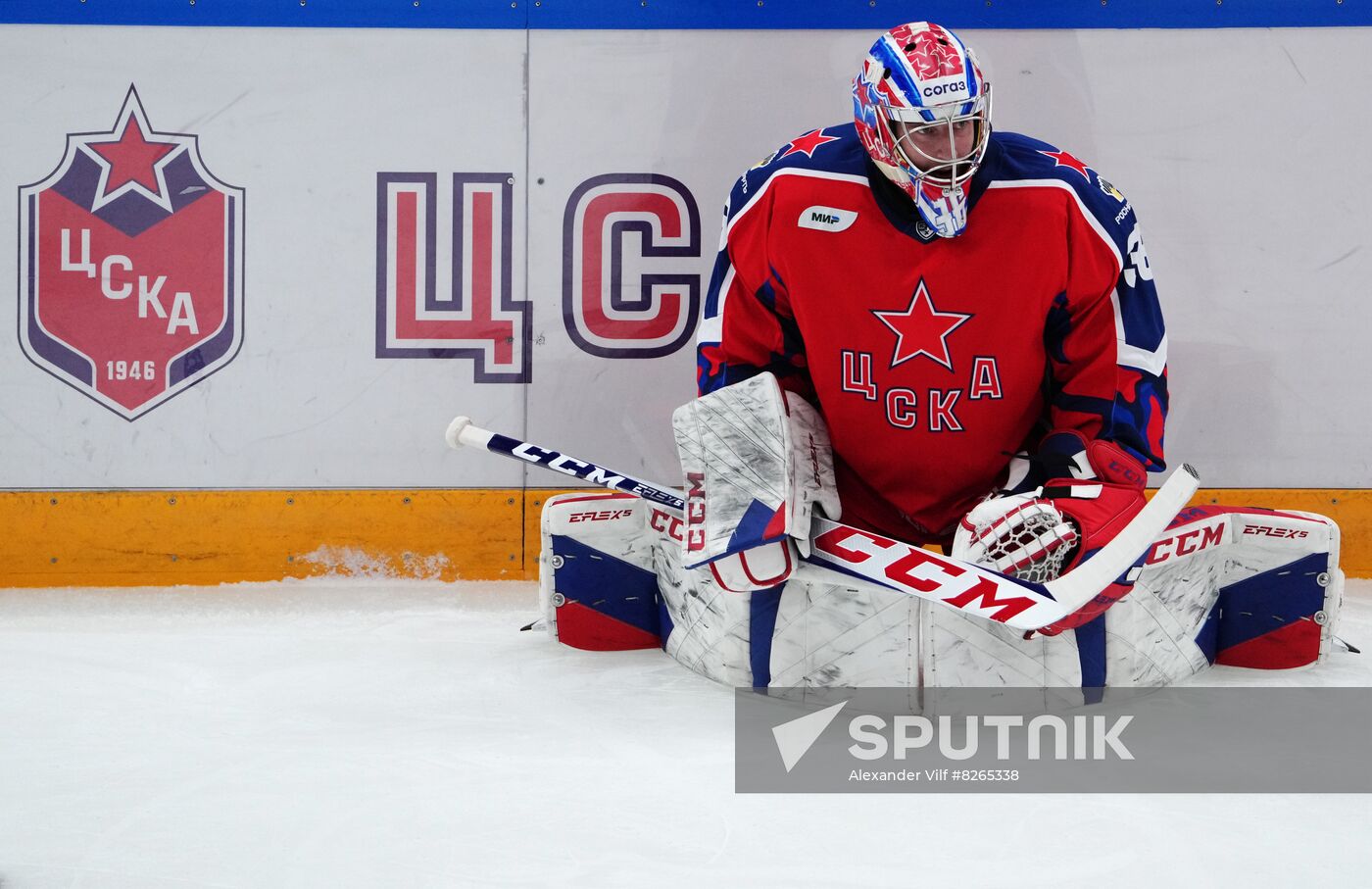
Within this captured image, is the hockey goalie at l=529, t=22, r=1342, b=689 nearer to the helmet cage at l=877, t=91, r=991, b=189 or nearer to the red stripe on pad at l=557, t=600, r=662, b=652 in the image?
the helmet cage at l=877, t=91, r=991, b=189

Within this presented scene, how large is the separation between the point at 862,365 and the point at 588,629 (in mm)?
753

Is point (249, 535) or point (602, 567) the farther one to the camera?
point (249, 535)

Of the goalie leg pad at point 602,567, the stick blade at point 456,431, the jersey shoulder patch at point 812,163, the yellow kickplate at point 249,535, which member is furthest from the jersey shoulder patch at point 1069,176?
the yellow kickplate at point 249,535

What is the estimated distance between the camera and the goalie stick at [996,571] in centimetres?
156

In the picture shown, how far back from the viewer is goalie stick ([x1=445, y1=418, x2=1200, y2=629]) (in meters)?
1.56

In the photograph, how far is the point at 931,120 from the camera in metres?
1.74

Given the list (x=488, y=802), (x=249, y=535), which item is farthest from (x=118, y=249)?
(x=488, y=802)

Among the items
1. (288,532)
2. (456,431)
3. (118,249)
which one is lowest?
(288,532)

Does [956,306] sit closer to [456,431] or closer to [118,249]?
[456,431]

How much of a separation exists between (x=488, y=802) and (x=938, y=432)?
1.00m

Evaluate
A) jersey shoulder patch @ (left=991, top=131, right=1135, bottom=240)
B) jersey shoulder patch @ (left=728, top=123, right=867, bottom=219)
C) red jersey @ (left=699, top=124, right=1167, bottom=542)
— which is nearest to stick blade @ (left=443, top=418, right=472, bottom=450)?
red jersey @ (left=699, top=124, right=1167, bottom=542)

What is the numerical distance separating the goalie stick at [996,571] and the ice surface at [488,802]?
257mm

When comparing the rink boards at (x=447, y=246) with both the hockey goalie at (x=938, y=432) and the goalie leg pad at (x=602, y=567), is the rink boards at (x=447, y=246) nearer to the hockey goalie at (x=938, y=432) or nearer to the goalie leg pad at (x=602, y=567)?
the goalie leg pad at (x=602, y=567)

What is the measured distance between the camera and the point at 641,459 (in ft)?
9.06
